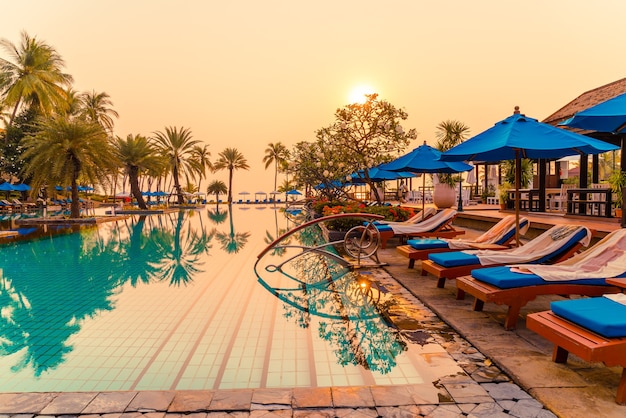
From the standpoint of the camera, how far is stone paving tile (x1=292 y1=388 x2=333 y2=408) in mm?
2670

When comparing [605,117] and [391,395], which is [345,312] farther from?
[605,117]

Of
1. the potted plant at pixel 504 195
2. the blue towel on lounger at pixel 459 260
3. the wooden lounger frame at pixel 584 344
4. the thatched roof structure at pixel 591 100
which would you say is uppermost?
the thatched roof structure at pixel 591 100

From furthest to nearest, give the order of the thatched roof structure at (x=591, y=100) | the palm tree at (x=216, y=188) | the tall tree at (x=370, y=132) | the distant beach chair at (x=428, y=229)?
the palm tree at (x=216, y=188), the tall tree at (x=370, y=132), the thatched roof structure at (x=591, y=100), the distant beach chair at (x=428, y=229)

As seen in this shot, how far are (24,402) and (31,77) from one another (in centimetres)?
3481

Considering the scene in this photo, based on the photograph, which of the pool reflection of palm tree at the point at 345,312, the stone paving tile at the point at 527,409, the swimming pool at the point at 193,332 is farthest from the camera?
the pool reflection of palm tree at the point at 345,312

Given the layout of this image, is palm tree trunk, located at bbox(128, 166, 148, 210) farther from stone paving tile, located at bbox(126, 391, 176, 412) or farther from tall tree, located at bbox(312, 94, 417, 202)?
stone paving tile, located at bbox(126, 391, 176, 412)

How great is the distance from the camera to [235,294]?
6246 millimetres

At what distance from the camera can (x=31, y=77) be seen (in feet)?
97.8

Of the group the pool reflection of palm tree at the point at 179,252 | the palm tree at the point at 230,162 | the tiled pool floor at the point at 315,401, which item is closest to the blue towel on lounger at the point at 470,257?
the tiled pool floor at the point at 315,401

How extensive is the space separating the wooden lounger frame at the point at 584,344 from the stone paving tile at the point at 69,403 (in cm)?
329

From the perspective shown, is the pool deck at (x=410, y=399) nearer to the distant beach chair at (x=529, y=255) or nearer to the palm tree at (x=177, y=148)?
the distant beach chair at (x=529, y=255)

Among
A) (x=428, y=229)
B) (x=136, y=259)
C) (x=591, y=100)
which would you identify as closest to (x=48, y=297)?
(x=136, y=259)

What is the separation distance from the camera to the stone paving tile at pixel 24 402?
2.63 m

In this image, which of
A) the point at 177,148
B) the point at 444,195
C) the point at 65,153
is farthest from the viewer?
the point at 177,148
